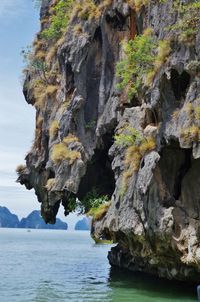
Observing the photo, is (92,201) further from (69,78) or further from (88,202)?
(69,78)

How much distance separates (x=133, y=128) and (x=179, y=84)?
9.98 feet

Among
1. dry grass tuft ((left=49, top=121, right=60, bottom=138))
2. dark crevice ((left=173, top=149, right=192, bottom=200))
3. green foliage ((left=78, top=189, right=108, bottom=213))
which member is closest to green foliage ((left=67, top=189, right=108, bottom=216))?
green foliage ((left=78, top=189, right=108, bottom=213))

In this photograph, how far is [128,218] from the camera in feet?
71.8

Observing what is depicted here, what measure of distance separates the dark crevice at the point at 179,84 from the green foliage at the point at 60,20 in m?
15.3

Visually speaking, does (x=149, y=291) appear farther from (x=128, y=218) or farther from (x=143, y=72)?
(x=143, y=72)

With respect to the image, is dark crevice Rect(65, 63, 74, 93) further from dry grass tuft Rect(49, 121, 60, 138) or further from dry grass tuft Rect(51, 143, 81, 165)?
dry grass tuft Rect(51, 143, 81, 165)

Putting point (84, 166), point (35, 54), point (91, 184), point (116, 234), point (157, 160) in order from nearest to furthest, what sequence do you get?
1. point (157, 160)
2. point (116, 234)
3. point (84, 166)
4. point (91, 184)
5. point (35, 54)

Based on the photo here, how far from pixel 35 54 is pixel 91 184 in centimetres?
1227

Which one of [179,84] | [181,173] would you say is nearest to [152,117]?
[179,84]

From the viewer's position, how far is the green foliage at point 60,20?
34.3 metres

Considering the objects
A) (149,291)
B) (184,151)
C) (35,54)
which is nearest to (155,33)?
(184,151)

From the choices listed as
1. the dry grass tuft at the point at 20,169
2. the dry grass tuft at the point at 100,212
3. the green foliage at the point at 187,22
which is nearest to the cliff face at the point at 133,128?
the green foliage at the point at 187,22

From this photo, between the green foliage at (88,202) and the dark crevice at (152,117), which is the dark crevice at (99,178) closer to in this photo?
the green foliage at (88,202)

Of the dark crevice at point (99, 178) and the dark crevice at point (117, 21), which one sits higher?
the dark crevice at point (117, 21)
